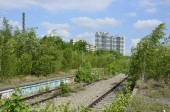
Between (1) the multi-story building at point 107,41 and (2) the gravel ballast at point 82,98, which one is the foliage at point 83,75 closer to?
(2) the gravel ballast at point 82,98

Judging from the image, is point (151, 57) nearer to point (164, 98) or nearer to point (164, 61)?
point (164, 61)

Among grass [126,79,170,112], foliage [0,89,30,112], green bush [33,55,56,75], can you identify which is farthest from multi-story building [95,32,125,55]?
foliage [0,89,30,112]

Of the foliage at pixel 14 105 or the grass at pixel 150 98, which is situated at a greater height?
the foliage at pixel 14 105

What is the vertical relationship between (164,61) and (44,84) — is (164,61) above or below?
above

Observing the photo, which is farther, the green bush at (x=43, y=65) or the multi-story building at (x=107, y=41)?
the multi-story building at (x=107, y=41)

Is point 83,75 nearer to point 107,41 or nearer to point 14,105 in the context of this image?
point 14,105

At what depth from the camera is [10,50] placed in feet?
75.5

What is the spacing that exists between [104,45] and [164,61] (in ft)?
512

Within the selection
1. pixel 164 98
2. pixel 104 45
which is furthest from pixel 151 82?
pixel 104 45

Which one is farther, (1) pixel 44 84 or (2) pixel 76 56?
(2) pixel 76 56

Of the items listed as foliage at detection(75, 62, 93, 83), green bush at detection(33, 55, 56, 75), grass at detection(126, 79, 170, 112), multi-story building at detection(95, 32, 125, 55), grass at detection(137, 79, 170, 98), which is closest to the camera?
grass at detection(126, 79, 170, 112)

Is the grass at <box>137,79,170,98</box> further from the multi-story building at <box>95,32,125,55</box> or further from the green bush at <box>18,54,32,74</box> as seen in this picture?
the multi-story building at <box>95,32,125,55</box>

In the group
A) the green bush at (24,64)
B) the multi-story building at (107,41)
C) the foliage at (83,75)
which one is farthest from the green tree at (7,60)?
the multi-story building at (107,41)

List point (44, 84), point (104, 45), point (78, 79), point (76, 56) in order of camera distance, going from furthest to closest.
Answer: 1. point (104, 45)
2. point (76, 56)
3. point (78, 79)
4. point (44, 84)
